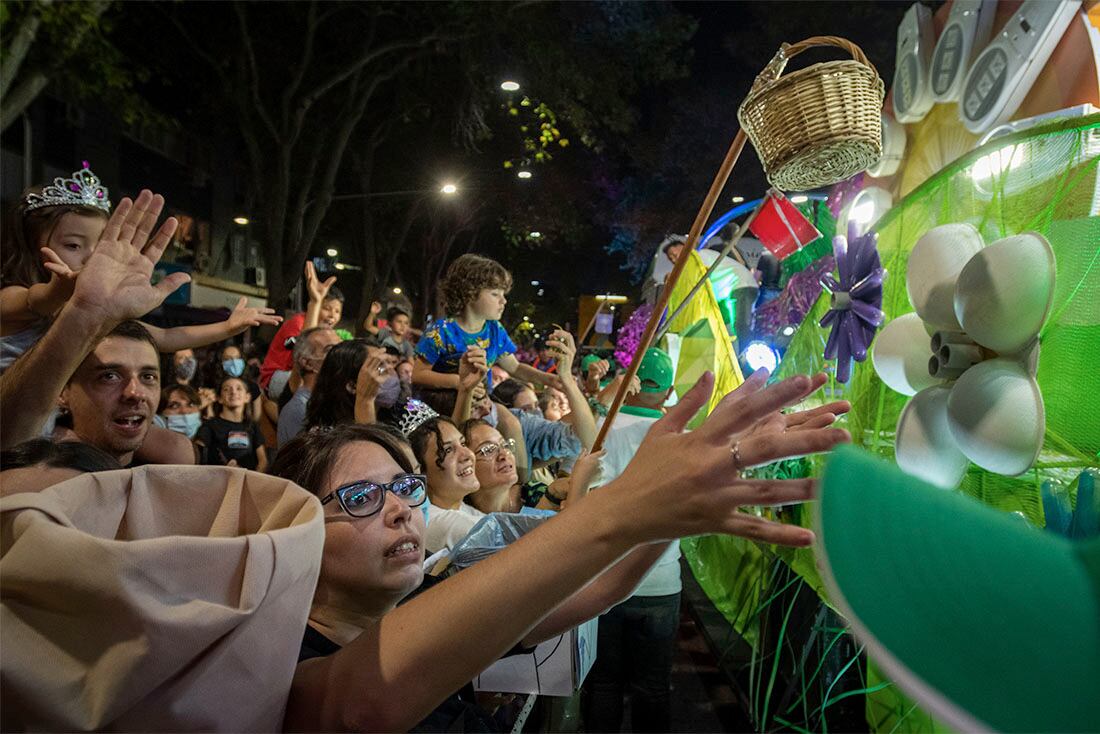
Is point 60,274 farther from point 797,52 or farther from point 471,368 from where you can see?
point 797,52

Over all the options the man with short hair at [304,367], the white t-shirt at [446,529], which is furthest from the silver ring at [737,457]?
the man with short hair at [304,367]

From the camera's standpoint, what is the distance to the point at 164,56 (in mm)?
11750

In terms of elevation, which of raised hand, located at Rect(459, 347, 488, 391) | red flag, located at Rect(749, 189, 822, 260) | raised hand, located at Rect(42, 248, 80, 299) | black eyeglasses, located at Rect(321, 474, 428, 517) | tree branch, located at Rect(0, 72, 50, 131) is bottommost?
black eyeglasses, located at Rect(321, 474, 428, 517)

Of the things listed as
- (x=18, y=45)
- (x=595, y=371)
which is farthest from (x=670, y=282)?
(x=18, y=45)

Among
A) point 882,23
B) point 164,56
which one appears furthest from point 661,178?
point 164,56

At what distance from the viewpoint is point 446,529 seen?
102 inches

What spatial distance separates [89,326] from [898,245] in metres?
2.64

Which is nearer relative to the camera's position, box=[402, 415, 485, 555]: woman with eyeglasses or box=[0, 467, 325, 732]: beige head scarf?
box=[0, 467, 325, 732]: beige head scarf

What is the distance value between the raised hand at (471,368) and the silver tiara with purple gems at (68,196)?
5.31 ft

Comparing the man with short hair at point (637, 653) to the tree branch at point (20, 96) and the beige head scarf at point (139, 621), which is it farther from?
the tree branch at point (20, 96)

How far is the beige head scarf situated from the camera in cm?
79

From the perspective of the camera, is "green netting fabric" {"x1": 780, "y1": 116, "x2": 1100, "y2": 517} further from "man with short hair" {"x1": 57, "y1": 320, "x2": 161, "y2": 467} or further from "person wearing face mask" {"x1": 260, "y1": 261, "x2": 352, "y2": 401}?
"person wearing face mask" {"x1": 260, "y1": 261, "x2": 352, "y2": 401}

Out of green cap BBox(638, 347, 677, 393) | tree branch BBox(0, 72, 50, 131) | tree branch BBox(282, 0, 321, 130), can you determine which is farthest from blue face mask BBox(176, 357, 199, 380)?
green cap BBox(638, 347, 677, 393)

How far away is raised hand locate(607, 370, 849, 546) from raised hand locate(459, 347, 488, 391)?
2.57m
